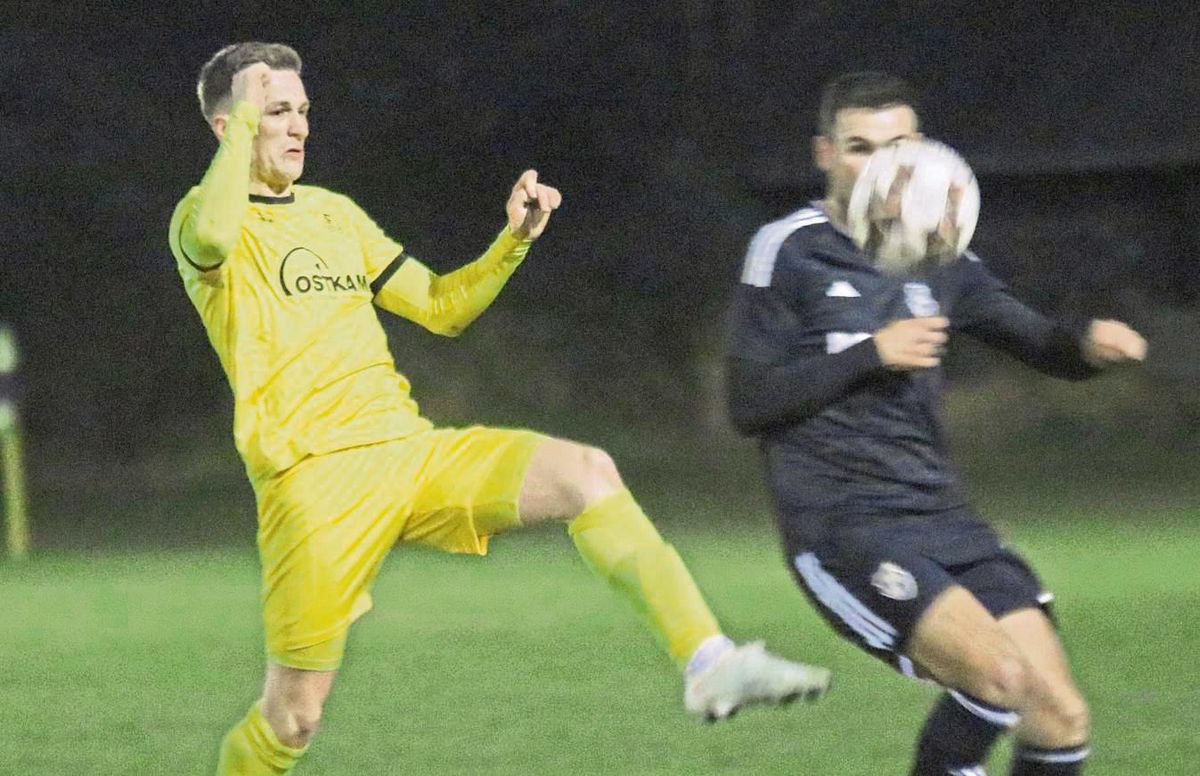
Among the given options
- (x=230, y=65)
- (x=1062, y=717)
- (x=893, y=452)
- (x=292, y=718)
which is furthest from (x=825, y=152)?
(x=292, y=718)

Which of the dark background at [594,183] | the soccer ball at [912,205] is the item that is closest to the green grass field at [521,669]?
the soccer ball at [912,205]

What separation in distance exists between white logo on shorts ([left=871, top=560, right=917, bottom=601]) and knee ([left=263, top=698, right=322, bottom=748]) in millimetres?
1406

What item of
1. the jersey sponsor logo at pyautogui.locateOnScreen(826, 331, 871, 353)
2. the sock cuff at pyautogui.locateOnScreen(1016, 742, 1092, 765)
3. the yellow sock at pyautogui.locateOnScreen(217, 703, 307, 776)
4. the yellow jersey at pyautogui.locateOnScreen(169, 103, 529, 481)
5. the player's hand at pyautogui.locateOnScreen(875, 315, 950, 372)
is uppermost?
the player's hand at pyautogui.locateOnScreen(875, 315, 950, 372)

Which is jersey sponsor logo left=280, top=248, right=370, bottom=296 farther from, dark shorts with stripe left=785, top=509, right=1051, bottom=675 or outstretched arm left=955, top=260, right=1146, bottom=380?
outstretched arm left=955, top=260, right=1146, bottom=380

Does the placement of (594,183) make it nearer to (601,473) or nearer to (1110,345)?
(601,473)

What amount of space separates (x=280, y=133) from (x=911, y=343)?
171cm

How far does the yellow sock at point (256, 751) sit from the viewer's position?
5.00 m

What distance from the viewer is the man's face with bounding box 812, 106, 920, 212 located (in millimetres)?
4648

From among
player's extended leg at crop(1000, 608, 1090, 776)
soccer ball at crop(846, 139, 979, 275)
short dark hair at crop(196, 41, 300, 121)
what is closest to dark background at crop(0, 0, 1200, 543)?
short dark hair at crop(196, 41, 300, 121)

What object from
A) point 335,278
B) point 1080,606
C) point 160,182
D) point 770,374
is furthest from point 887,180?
point 160,182

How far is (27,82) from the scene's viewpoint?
60.2 ft

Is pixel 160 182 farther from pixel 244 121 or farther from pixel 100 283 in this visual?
pixel 244 121

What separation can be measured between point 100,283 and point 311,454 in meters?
14.1

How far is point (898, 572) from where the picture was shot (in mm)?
4383
